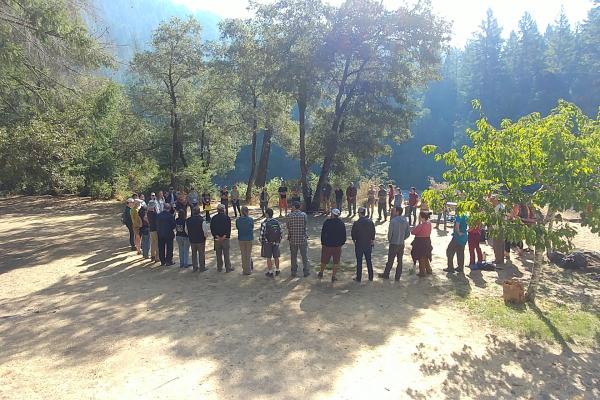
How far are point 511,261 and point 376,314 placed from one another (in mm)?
5696

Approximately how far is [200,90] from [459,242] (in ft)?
63.9

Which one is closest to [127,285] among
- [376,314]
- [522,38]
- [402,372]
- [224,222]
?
[224,222]

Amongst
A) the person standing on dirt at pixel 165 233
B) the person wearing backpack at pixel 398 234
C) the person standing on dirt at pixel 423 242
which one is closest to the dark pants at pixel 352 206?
the person standing on dirt at pixel 423 242

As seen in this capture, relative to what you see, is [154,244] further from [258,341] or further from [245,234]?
[258,341]

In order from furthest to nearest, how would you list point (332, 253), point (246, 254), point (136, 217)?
point (136, 217) → point (246, 254) → point (332, 253)

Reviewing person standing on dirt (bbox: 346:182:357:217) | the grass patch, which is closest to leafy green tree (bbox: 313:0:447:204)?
person standing on dirt (bbox: 346:182:357:217)

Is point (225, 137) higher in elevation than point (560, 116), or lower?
higher

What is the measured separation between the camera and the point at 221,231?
32.3 feet

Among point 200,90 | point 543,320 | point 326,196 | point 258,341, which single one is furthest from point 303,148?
point 258,341

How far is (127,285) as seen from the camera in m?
9.20

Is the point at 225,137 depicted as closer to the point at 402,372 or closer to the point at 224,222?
the point at 224,222

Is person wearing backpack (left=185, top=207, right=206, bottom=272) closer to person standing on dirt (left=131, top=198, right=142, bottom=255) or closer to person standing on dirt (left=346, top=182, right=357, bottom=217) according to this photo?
person standing on dirt (left=131, top=198, right=142, bottom=255)

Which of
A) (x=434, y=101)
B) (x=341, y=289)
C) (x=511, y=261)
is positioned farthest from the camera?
(x=434, y=101)

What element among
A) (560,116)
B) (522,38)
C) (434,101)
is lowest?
(560,116)
